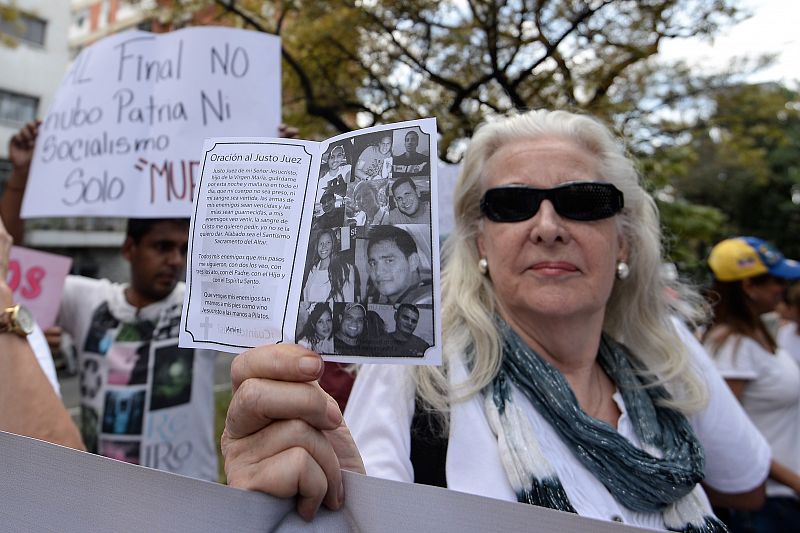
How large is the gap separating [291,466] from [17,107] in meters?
21.1

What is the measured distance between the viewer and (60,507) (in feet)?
2.36

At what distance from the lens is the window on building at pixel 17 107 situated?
17297 millimetres

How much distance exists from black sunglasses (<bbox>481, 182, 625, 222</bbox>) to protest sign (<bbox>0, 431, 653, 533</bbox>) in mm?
796

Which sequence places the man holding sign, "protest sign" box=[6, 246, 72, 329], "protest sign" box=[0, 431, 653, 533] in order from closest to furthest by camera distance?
"protest sign" box=[0, 431, 653, 533], the man holding sign, "protest sign" box=[6, 246, 72, 329]

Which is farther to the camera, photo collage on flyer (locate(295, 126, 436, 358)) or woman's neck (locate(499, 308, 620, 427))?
woman's neck (locate(499, 308, 620, 427))

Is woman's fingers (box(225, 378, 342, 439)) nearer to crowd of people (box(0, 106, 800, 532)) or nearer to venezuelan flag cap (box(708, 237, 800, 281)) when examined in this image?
crowd of people (box(0, 106, 800, 532))

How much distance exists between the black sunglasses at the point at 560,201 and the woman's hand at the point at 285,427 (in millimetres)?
751

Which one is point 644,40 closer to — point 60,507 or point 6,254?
point 6,254

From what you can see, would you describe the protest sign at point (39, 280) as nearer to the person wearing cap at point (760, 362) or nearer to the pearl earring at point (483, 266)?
the pearl earring at point (483, 266)

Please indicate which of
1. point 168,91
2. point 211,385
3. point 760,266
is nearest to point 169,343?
point 211,385

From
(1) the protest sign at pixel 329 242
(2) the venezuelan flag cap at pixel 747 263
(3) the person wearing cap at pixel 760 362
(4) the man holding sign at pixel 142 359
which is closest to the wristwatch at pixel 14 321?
(1) the protest sign at pixel 329 242

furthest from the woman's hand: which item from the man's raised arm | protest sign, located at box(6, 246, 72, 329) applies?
the man's raised arm

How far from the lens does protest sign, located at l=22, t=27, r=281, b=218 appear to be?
199cm

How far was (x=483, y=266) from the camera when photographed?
4.91 feet
